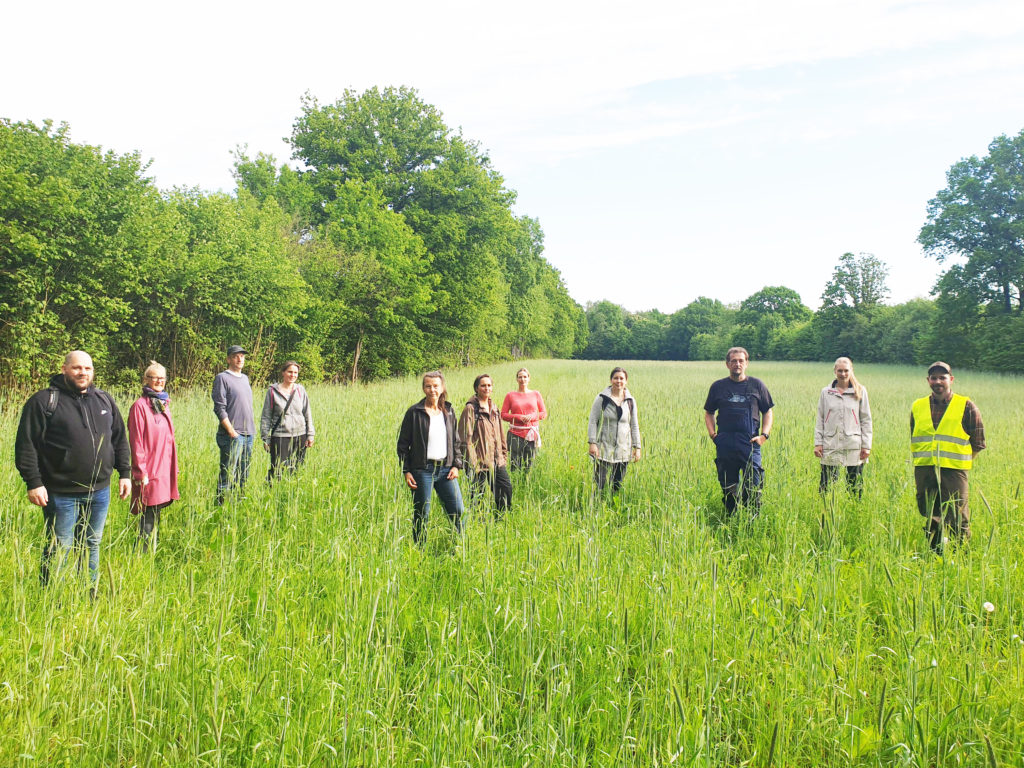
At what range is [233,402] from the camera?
648cm

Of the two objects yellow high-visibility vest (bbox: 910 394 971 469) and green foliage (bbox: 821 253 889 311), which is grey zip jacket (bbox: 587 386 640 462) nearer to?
yellow high-visibility vest (bbox: 910 394 971 469)

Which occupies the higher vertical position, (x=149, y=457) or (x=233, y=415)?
(x=233, y=415)

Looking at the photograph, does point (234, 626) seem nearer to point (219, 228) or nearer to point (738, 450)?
point (738, 450)

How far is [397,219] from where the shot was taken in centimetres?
2447

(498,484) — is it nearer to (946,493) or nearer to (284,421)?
(284,421)

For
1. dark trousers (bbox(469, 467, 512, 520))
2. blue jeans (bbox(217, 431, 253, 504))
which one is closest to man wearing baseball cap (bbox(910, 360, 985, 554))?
dark trousers (bbox(469, 467, 512, 520))

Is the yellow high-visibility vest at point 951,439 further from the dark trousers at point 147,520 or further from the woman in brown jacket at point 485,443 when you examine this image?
the dark trousers at point 147,520

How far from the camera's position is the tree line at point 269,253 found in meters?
11.7

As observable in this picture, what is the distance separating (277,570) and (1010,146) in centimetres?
4567

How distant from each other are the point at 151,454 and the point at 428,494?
7.95 ft

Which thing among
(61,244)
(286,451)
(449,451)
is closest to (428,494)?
(449,451)

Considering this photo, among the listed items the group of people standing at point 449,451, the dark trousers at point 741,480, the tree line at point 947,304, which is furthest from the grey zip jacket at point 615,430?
the tree line at point 947,304

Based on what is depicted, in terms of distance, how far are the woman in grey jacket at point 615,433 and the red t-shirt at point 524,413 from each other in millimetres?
1035

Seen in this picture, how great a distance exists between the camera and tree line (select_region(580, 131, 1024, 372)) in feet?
108
